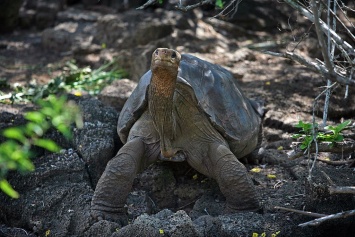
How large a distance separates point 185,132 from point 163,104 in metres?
0.47

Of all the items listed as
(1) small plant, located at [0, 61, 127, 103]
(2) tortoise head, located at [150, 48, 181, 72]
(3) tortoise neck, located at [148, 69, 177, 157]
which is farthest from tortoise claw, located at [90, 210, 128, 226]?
(1) small plant, located at [0, 61, 127, 103]

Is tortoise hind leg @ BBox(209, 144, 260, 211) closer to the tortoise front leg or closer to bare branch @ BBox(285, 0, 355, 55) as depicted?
the tortoise front leg

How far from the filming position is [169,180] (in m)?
4.54

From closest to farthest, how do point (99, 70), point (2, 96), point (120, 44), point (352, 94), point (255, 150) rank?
point (255, 150) → point (2, 96) → point (352, 94) → point (99, 70) → point (120, 44)

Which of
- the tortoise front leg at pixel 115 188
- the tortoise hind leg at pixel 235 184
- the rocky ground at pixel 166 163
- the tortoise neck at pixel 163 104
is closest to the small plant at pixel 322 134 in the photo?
the rocky ground at pixel 166 163

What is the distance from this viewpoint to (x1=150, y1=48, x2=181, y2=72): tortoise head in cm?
352

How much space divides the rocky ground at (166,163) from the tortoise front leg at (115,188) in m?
0.09

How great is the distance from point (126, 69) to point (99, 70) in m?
0.29

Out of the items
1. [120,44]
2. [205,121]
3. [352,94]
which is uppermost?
[205,121]

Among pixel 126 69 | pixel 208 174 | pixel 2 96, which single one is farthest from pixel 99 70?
pixel 208 174

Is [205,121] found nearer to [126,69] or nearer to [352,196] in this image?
[352,196]

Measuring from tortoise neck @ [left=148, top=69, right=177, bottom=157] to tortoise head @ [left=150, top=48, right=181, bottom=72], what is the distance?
0.05 meters

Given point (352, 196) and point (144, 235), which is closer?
Result: point (144, 235)

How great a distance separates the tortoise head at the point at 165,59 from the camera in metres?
3.52
